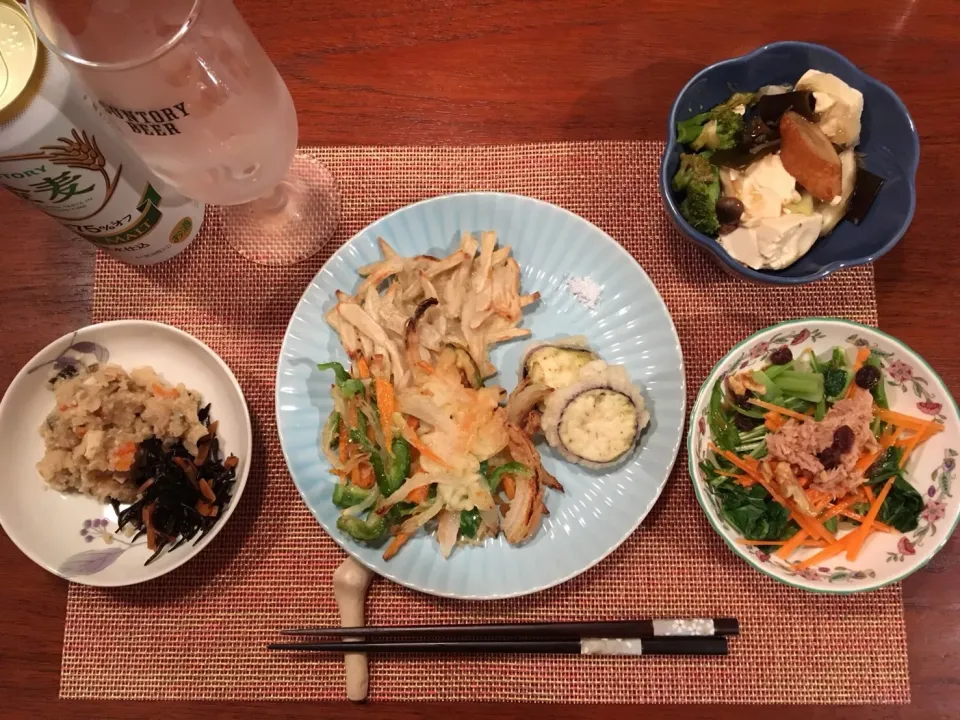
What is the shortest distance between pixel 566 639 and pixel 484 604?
204mm

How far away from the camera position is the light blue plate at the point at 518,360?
1487 millimetres

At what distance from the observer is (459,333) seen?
1.60 meters

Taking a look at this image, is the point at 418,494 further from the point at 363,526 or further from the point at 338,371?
the point at 338,371

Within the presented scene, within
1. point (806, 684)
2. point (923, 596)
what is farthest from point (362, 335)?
point (923, 596)

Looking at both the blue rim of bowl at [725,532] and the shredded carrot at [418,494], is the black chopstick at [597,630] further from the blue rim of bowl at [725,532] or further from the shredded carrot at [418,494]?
the shredded carrot at [418,494]

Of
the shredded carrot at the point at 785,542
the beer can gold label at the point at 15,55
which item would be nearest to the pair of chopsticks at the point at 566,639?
the shredded carrot at the point at 785,542

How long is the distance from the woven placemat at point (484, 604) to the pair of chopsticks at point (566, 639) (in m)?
0.05

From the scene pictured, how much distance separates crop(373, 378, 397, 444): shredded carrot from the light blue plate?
6.0 inches

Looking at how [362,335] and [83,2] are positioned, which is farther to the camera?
[362,335]

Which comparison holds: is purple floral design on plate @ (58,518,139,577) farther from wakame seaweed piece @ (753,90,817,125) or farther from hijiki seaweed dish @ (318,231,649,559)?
wakame seaweed piece @ (753,90,817,125)

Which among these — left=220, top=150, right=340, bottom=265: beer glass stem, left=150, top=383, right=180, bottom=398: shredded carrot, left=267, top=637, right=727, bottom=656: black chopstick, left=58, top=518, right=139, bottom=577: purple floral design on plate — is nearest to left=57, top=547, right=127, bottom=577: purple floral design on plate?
left=58, top=518, right=139, bottom=577: purple floral design on plate

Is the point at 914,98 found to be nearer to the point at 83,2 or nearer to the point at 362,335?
the point at 362,335

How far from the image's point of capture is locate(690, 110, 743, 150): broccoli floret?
1400 millimetres

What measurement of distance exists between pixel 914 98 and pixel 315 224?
1.53 m
